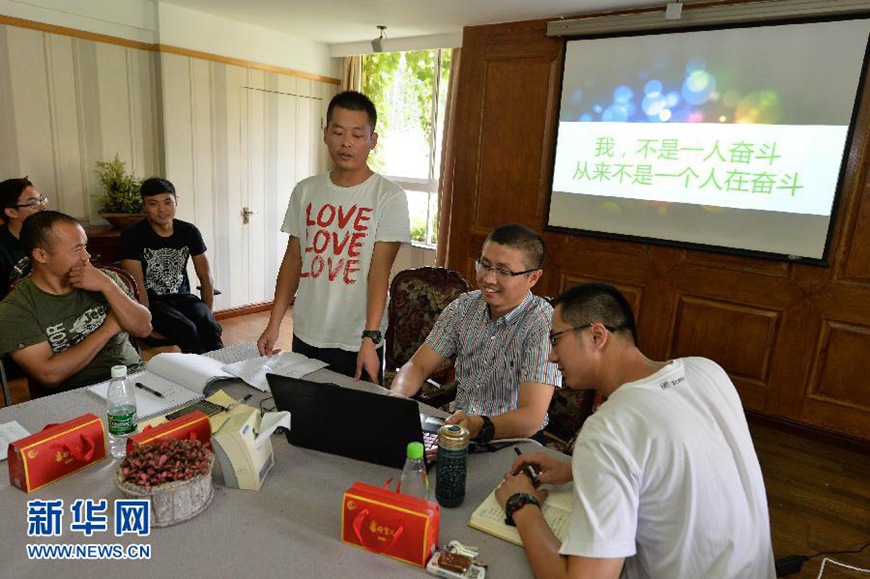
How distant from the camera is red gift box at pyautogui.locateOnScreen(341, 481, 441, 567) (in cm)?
94

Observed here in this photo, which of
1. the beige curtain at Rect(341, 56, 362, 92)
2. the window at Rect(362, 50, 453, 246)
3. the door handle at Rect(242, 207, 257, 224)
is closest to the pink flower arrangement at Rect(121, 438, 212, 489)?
the window at Rect(362, 50, 453, 246)

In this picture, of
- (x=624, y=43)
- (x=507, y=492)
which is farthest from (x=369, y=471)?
(x=624, y=43)

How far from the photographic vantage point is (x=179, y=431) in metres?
1.20

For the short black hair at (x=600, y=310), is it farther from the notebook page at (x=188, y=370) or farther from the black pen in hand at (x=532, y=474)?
the notebook page at (x=188, y=370)

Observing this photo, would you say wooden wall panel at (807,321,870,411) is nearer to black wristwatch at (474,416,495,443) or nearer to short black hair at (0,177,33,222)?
black wristwatch at (474,416,495,443)

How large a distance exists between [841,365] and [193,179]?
188 inches

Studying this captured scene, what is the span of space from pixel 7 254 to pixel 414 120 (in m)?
3.35

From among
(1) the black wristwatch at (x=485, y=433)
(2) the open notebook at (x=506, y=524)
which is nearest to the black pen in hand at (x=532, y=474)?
(2) the open notebook at (x=506, y=524)

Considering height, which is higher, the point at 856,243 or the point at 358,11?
the point at 358,11

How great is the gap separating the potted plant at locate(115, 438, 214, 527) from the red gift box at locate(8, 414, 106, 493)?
0.19 m

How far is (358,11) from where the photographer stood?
3.94 m

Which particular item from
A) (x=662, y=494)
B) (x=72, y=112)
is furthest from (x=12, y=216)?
(x=662, y=494)

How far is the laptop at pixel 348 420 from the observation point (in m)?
1.16

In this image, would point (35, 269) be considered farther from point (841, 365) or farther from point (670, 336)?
point (841, 365)
